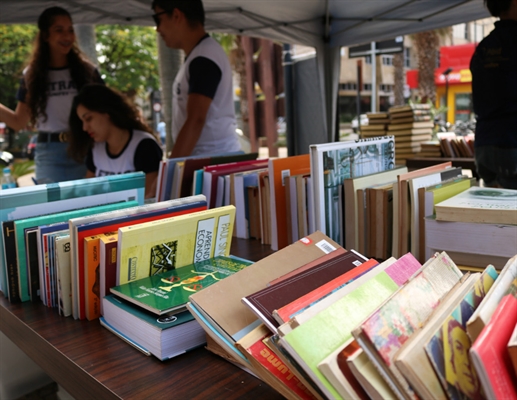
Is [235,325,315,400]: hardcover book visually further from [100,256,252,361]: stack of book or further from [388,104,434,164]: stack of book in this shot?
[388,104,434,164]: stack of book

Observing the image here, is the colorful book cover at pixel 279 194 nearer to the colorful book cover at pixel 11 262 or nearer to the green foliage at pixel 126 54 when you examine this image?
the colorful book cover at pixel 11 262

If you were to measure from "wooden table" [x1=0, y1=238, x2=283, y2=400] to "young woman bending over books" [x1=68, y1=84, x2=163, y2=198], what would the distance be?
1.41 m

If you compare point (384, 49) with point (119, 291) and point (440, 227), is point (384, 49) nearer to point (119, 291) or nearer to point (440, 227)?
point (440, 227)

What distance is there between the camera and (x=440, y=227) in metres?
1.22

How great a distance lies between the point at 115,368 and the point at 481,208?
91 centimetres

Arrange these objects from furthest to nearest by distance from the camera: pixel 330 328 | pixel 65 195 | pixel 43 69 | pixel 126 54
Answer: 1. pixel 126 54
2. pixel 43 69
3. pixel 65 195
4. pixel 330 328

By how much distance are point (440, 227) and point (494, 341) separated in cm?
73

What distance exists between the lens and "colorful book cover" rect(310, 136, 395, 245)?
136cm

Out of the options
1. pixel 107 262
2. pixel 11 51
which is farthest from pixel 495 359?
pixel 11 51

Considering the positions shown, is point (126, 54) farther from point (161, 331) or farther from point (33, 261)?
point (161, 331)

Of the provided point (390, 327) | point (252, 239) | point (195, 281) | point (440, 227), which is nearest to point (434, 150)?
point (252, 239)

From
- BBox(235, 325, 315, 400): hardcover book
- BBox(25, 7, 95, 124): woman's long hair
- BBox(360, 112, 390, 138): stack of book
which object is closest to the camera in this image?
BBox(235, 325, 315, 400): hardcover book

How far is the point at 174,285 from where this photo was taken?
102 cm

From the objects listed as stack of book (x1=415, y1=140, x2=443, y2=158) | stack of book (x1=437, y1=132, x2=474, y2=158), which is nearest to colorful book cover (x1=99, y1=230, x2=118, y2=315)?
stack of book (x1=437, y1=132, x2=474, y2=158)
